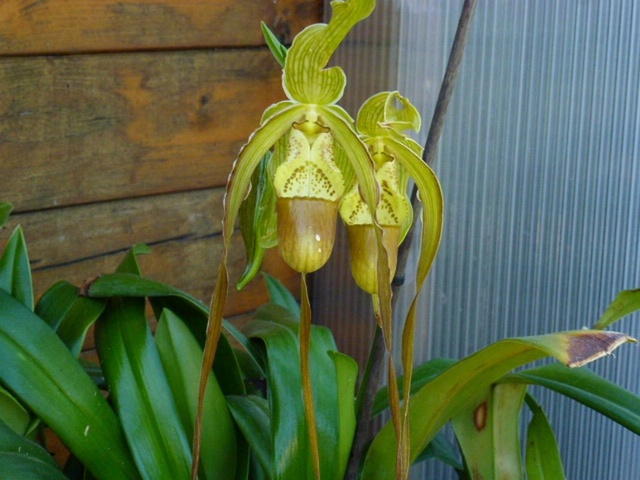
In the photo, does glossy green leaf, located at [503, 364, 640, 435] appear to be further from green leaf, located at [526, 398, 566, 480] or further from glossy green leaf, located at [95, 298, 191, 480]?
glossy green leaf, located at [95, 298, 191, 480]

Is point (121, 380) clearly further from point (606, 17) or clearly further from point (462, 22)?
point (606, 17)

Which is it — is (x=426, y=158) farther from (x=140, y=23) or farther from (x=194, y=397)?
(x=140, y=23)

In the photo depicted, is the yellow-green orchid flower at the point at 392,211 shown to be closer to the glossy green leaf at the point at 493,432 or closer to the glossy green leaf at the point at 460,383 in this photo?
the glossy green leaf at the point at 460,383

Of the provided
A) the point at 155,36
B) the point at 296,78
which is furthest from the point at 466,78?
the point at 296,78

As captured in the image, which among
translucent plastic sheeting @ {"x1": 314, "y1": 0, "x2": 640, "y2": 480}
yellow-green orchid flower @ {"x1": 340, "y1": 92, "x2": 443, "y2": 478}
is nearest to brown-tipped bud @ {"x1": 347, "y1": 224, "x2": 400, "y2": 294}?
yellow-green orchid flower @ {"x1": 340, "y1": 92, "x2": 443, "y2": 478}

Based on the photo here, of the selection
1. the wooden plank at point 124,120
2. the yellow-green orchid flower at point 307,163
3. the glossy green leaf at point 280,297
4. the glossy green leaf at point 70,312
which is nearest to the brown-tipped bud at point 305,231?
the yellow-green orchid flower at point 307,163

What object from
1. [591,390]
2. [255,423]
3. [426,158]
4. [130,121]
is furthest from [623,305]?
[130,121]

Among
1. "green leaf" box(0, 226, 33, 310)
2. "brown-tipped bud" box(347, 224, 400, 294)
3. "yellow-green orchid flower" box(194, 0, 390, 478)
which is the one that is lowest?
"green leaf" box(0, 226, 33, 310)
